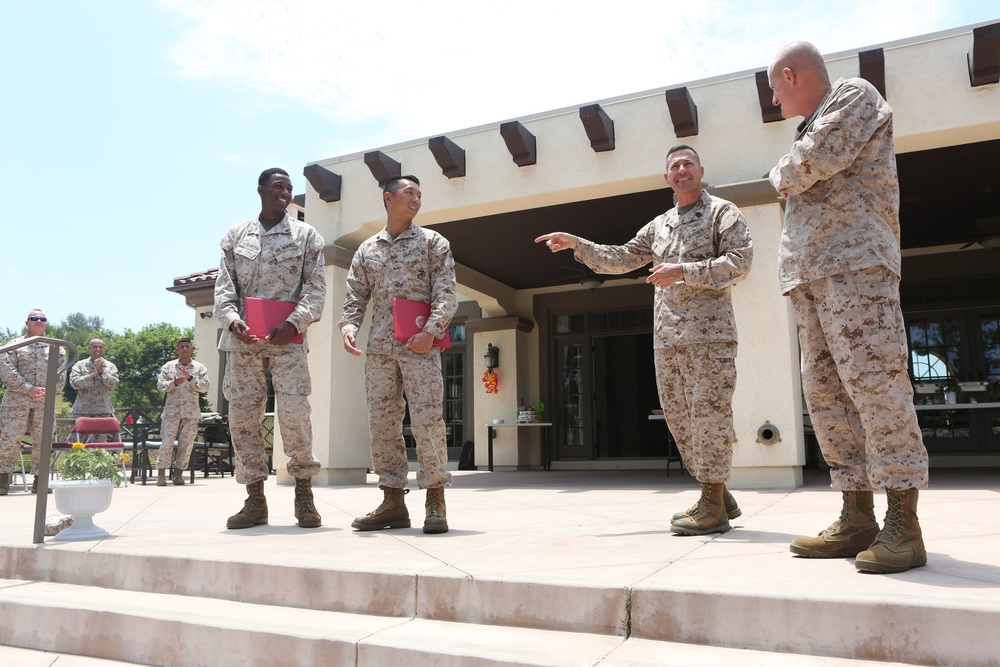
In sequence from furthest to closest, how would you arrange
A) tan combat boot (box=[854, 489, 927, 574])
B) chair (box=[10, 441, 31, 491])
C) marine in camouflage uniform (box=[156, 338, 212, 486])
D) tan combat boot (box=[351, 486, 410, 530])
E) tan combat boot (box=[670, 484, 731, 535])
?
1. marine in camouflage uniform (box=[156, 338, 212, 486])
2. chair (box=[10, 441, 31, 491])
3. tan combat boot (box=[351, 486, 410, 530])
4. tan combat boot (box=[670, 484, 731, 535])
5. tan combat boot (box=[854, 489, 927, 574])

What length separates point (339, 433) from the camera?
8195 mm

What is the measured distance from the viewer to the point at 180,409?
9156 millimetres

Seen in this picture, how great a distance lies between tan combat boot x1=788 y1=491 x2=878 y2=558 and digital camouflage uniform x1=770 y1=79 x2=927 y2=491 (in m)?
0.08

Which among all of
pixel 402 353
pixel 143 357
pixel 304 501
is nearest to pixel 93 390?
pixel 304 501

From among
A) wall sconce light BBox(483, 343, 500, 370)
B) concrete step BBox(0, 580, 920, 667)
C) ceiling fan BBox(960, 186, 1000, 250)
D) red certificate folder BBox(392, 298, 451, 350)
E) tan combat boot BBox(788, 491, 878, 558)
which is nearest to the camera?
concrete step BBox(0, 580, 920, 667)

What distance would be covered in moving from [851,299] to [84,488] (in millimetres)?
3601

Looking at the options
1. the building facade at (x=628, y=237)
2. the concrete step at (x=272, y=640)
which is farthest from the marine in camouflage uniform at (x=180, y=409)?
the concrete step at (x=272, y=640)

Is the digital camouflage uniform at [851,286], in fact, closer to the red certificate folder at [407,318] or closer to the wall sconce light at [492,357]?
the red certificate folder at [407,318]

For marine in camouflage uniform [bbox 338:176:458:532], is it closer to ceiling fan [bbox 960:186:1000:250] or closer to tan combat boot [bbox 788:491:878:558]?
tan combat boot [bbox 788:491:878:558]

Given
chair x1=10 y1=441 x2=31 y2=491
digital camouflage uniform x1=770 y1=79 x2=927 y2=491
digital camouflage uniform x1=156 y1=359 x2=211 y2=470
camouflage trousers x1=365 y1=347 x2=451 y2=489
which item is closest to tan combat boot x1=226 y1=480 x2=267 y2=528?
camouflage trousers x1=365 y1=347 x2=451 y2=489

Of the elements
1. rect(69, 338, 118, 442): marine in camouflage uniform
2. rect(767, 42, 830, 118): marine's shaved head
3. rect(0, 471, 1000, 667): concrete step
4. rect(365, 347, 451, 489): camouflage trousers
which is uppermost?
rect(767, 42, 830, 118): marine's shaved head

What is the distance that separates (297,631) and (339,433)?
19.8ft

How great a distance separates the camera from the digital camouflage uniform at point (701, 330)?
3.31 m

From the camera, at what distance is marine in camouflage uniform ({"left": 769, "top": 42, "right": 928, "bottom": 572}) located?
7.66ft
